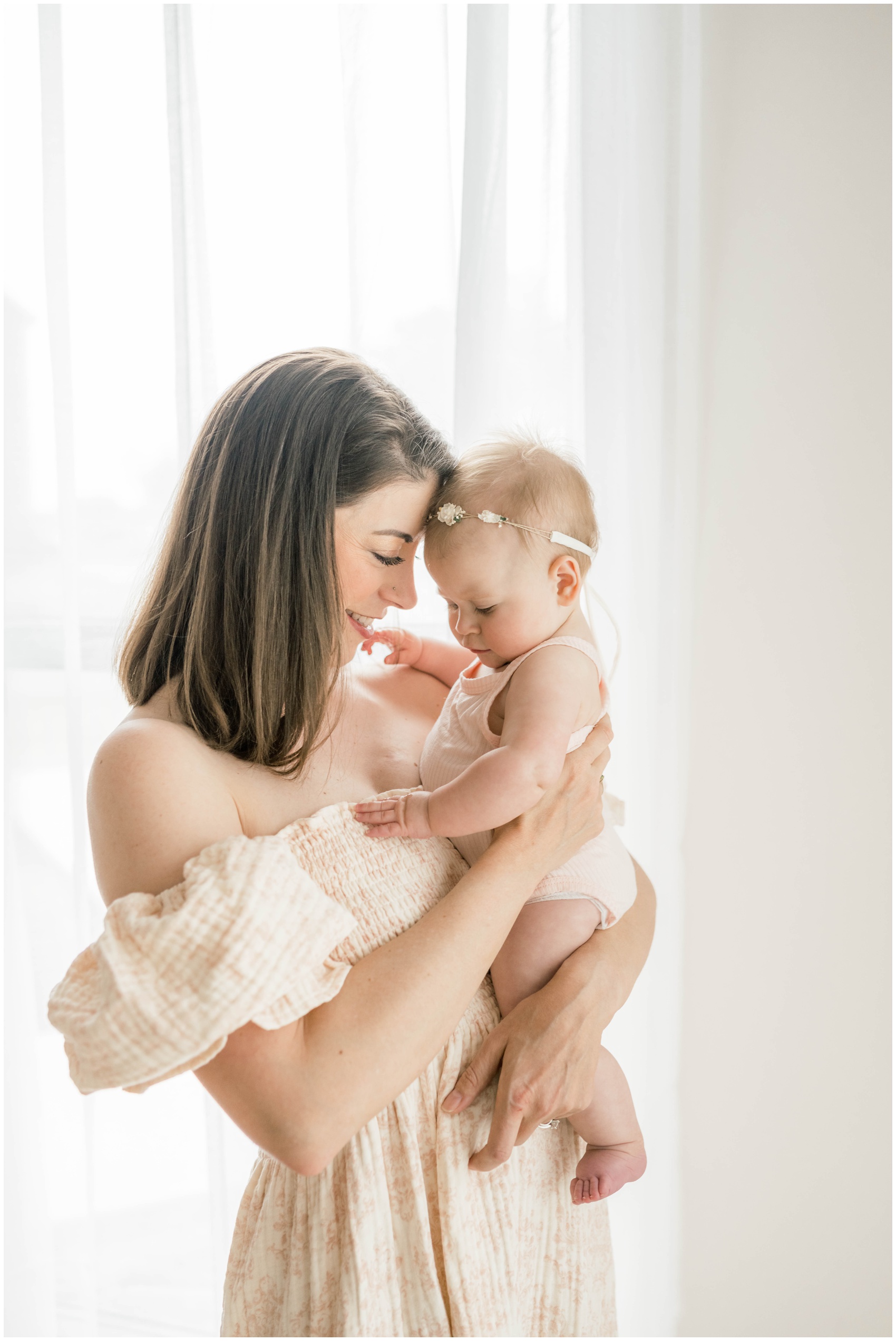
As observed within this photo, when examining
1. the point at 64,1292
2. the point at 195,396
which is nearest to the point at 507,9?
the point at 195,396

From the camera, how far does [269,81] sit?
4.82ft

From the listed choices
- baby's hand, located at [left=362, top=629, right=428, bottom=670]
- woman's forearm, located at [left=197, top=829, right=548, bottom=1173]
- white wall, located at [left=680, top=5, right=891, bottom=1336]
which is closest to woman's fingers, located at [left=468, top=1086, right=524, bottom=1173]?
woman's forearm, located at [left=197, top=829, right=548, bottom=1173]

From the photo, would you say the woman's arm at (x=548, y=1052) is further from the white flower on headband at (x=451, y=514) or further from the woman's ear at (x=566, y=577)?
the white flower on headband at (x=451, y=514)

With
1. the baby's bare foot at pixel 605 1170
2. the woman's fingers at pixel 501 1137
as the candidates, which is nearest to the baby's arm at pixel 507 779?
the woman's fingers at pixel 501 1137

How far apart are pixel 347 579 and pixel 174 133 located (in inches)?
34.2

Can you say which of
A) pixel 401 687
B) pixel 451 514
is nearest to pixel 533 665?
pixel 451 514

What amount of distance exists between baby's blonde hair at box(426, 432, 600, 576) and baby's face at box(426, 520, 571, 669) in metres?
0.02

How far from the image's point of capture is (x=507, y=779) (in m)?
1.04

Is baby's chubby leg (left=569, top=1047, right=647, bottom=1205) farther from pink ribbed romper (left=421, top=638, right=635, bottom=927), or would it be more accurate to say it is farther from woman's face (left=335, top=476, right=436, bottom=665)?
woman's face (left=335, top=476, right=436, bottom=665)

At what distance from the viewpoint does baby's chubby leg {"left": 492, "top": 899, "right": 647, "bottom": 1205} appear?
115cm

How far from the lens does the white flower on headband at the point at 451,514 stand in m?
1.16

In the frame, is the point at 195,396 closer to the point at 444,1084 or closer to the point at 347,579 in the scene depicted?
the point at 347,579

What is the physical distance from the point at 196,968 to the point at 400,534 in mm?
601

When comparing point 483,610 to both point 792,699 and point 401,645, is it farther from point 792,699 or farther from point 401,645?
point 792,699
